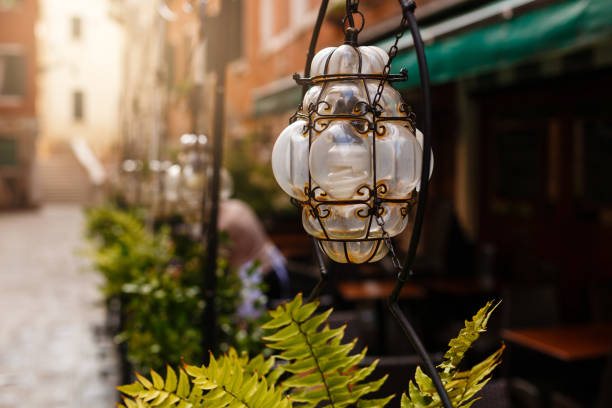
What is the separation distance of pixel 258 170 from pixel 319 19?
27.9 feet

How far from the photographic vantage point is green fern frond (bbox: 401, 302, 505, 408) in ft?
3.95

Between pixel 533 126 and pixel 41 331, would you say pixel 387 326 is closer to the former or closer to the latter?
pixel 533 126

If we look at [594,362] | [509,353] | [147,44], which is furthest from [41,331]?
[594,362]


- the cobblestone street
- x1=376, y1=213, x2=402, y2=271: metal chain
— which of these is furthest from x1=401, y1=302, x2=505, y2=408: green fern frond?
the cobblestone street

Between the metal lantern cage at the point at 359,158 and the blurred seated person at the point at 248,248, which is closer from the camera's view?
the metal lantern cage at the point at 359,158

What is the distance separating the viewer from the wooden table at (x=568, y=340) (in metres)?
3.56

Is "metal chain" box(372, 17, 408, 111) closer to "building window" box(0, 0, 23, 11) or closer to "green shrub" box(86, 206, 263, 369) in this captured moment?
"green shrub" box(86, 206, 263, 369)

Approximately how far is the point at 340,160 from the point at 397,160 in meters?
0.09

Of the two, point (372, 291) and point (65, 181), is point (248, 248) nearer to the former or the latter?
point (372, 291)

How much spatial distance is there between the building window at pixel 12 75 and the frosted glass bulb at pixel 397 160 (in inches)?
1167

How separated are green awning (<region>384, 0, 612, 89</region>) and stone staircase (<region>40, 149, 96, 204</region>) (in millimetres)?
28285

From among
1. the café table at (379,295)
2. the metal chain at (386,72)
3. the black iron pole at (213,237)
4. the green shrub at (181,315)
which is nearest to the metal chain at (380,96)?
the metal chain at (386,72)

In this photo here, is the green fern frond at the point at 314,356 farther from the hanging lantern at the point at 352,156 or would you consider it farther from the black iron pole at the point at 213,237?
the black iron pole at the point at 213,237

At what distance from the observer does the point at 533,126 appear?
6.59 meters
